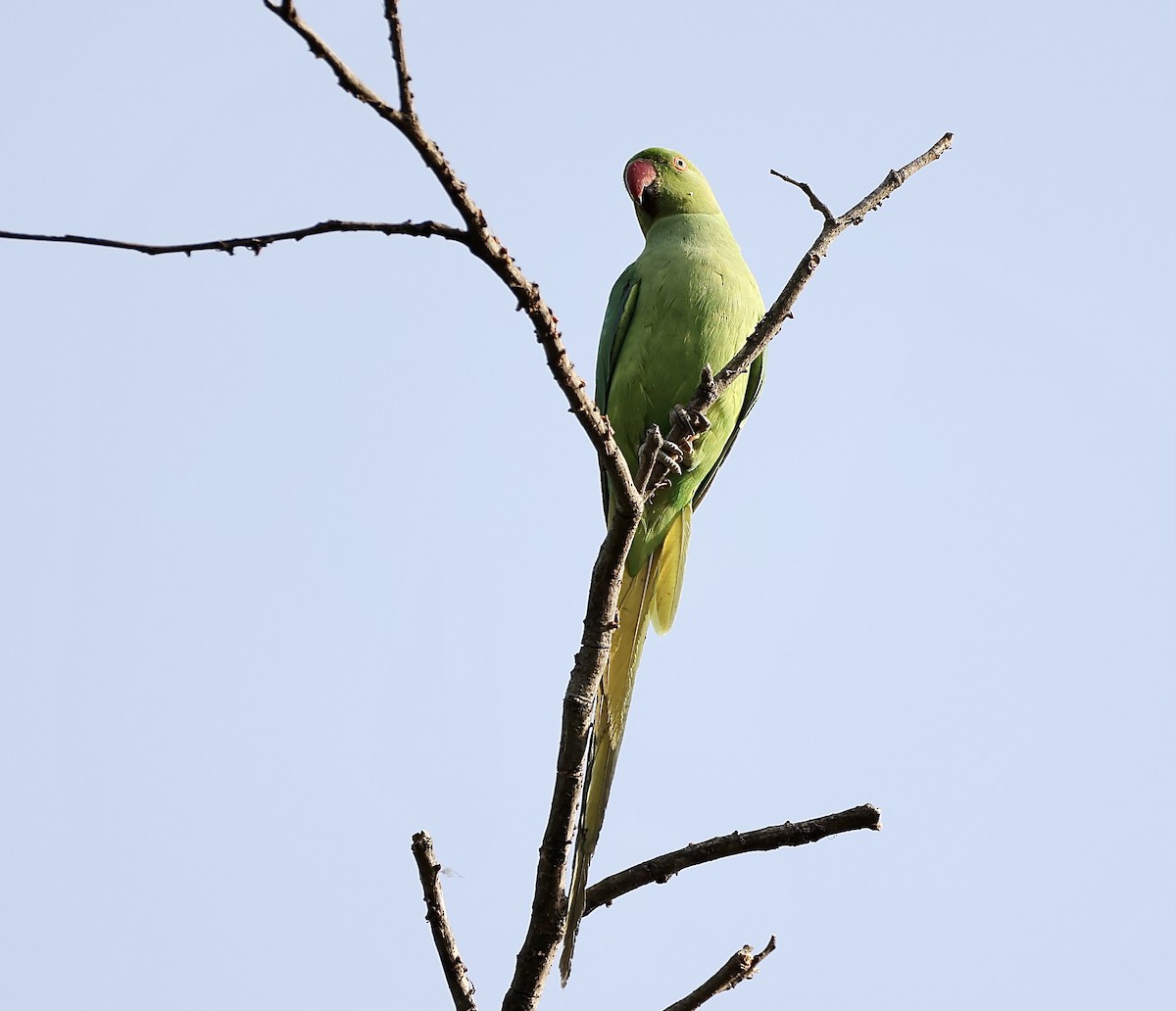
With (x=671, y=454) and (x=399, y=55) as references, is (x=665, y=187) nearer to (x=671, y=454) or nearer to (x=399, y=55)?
(x=671, y=454)

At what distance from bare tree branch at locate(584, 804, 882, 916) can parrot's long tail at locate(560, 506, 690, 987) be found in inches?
4.1

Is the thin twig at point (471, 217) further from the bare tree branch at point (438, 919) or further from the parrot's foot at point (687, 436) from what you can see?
the bare tree branch at point (438, 919)

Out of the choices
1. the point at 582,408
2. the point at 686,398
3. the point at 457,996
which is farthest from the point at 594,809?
the point at 686,398

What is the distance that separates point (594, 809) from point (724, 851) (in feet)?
1.20

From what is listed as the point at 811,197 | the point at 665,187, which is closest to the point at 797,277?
the point at 811,197

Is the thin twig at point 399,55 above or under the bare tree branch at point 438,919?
above

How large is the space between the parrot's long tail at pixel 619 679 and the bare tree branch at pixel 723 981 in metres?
0.29

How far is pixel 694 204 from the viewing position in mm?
4543

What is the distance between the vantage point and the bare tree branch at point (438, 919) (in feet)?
8.45

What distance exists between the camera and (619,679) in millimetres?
3322

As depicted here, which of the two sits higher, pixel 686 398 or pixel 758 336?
pixel 686 398

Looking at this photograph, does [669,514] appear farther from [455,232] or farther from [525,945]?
[455,232]

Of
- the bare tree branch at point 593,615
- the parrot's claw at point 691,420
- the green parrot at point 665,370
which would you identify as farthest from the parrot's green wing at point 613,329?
the bare tree branch at point 593,615

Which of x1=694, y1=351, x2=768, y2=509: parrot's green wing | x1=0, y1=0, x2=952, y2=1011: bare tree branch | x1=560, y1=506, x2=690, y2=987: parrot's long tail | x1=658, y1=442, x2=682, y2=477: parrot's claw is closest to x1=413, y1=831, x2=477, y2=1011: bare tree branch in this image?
x1=0, y1=0, x2=952, y2=1011: bare tree branch
